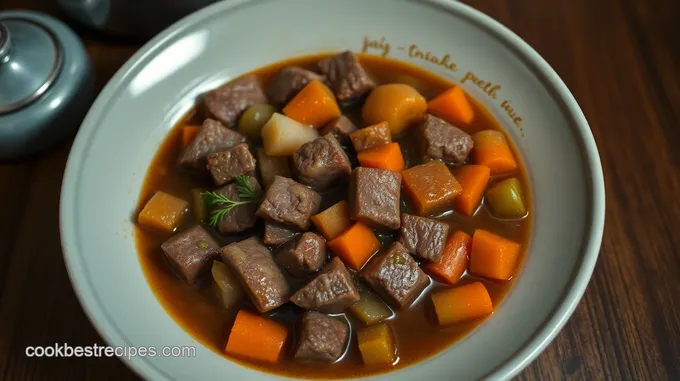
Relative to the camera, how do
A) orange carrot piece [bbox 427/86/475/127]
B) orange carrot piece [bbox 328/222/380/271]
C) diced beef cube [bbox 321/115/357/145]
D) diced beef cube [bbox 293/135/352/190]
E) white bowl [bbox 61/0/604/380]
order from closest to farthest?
white bowl [bbox 61/0/604/380] → orange carrot piece [bbox 328/222/380/271] → diced beef cube [bbox 293/135/352/190] → diced beef cube [bbox 321/115/357/145] → orange carrot piece [bbox 427/86/475/127]

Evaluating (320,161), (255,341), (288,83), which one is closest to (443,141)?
(320,161)

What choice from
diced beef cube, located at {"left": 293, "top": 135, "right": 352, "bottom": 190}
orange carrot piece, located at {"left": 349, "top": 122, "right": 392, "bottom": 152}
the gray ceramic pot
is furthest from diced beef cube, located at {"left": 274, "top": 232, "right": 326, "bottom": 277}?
the gray ceramic pot

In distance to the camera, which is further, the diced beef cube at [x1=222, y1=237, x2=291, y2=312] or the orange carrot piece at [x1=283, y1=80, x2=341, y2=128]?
the orange carrot piece at [x1=283, y1=80, x2=341, y2=128]

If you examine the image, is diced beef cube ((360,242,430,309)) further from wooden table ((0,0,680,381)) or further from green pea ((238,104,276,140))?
green pea ((238,104,276,140))

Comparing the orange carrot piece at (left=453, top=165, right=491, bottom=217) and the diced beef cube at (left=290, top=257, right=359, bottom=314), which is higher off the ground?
the orange carrot piece at (left=453, top=165, right=491, bottom=217)

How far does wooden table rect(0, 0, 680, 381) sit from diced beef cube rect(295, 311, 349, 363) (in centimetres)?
78

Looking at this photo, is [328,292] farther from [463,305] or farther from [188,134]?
[188,134]

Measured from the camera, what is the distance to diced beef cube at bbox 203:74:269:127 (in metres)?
2.95

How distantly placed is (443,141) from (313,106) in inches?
25.9

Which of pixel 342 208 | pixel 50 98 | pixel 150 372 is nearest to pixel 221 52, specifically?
pixel 50 98

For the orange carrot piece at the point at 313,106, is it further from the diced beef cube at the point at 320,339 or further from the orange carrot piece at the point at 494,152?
the diced beef cube at the point at 320,339

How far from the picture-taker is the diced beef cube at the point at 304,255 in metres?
2.44

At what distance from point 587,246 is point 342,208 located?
3.33ft

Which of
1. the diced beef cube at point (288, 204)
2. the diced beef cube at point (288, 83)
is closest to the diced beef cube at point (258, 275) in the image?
the diced beef cube at point (288, 204)
